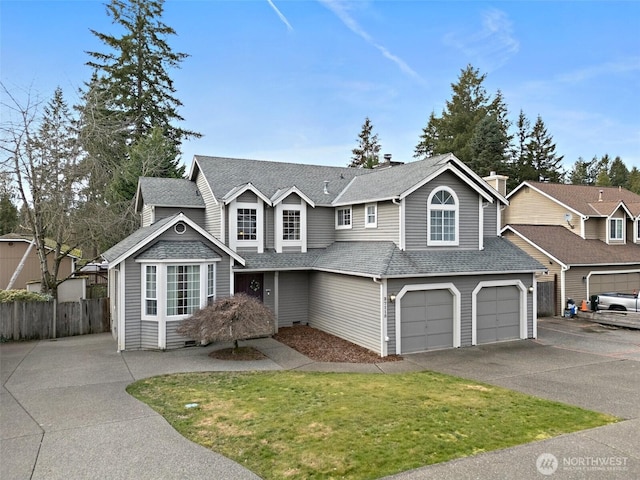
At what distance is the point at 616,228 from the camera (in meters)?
25.5

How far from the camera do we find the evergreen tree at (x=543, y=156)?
50.6 metres

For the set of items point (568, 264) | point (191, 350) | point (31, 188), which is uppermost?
point (31, 188)

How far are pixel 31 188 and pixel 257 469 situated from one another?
17.7 meters

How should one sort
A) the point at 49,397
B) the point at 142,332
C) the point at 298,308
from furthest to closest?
the point at 298,308, the point at 142,332, the point at 49,397

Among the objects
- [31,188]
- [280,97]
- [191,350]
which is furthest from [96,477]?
[280,97]

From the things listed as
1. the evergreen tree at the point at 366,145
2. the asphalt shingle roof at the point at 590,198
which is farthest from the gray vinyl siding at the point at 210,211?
the evergreen tree at the point at 366,145

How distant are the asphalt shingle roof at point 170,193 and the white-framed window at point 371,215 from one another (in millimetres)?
7624

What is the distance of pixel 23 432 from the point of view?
298 inches

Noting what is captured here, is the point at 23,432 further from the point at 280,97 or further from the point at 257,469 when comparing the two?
the point at 280,97

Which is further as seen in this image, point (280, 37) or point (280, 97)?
point (280, 97)
